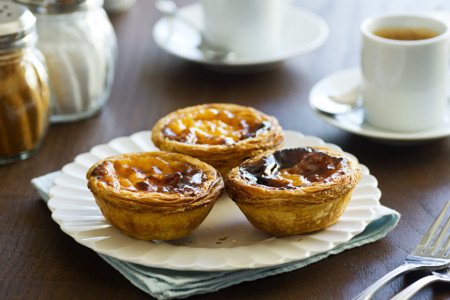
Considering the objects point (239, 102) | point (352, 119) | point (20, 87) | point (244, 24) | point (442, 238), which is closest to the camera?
point (442, 238)

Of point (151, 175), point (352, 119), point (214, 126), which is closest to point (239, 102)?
point (352, 119)

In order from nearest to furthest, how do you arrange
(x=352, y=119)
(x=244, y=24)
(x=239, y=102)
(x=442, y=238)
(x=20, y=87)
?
(x=442, y=238) < (x=20, y=87) < (x=352, y=119) < (x=239, y=102) < (x=244, y=24)

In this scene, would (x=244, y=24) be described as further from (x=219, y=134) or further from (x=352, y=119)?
(x=219, y=134)

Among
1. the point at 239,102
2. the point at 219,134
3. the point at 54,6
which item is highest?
the point at 54,6

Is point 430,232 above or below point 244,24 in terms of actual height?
below

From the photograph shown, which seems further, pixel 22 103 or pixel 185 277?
pixel 22 103

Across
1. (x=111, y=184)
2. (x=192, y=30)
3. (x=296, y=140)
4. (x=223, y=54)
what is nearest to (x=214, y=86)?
(x=223, y=54)

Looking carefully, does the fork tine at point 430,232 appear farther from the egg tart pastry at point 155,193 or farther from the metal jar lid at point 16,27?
the metal jar lid at point 16,27
